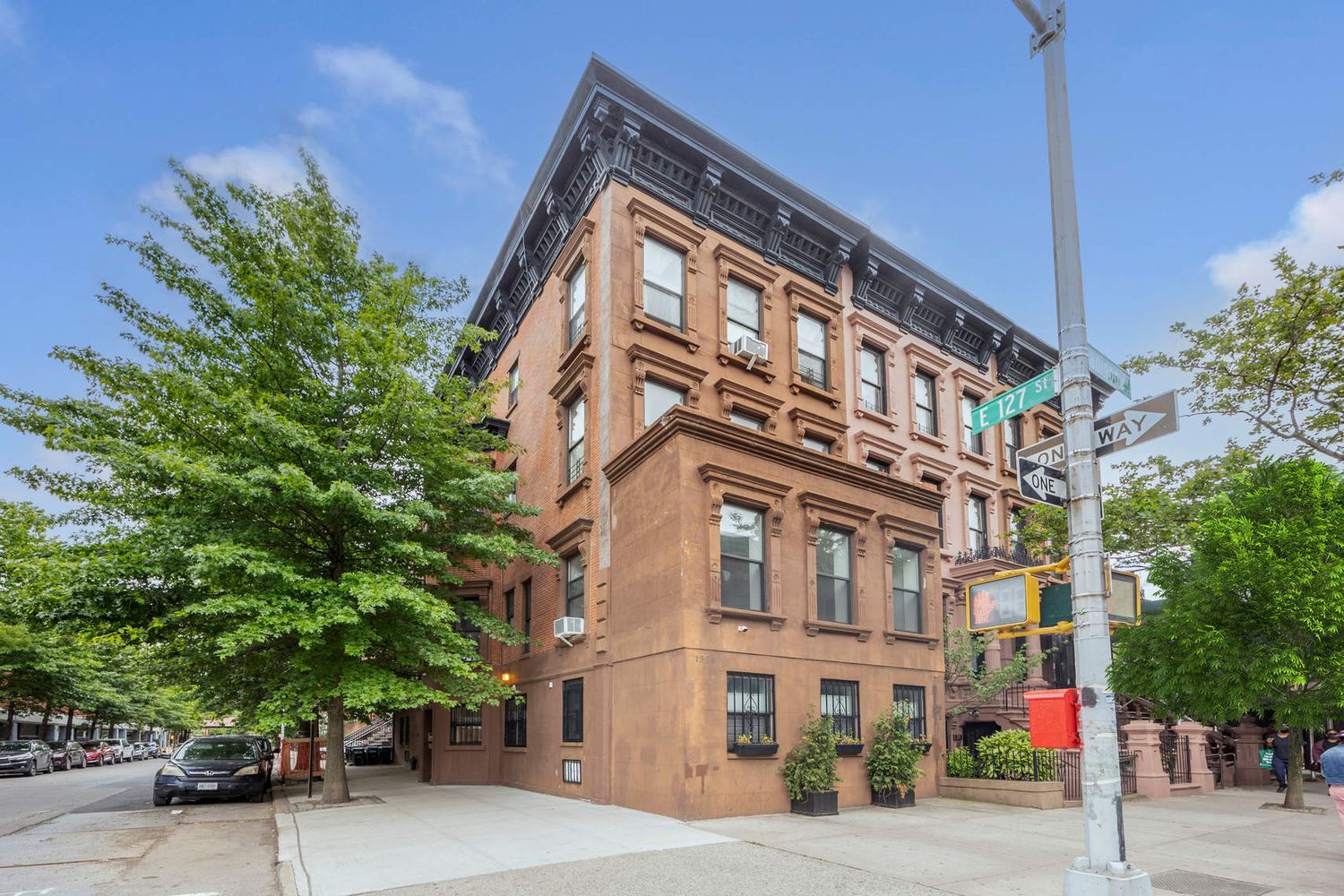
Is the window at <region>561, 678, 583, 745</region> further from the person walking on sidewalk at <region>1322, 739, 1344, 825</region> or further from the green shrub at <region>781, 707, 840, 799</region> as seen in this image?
the person walking on sidewalk at <region>1322, 739, 1344, 825</region>

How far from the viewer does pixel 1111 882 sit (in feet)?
19.1

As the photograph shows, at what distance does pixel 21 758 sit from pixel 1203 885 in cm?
4062

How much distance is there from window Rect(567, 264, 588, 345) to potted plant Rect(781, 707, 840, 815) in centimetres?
1038

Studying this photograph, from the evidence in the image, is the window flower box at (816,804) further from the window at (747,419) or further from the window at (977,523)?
the window at (977,523)

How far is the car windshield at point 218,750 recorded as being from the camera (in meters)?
19.5

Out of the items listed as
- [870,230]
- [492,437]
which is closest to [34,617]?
A: [492,437]

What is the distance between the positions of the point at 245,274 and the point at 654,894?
50.8 ft

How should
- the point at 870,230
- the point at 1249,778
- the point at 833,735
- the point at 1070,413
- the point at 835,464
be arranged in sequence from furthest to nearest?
the point at 870,230 < the point at 1249,778 < the point at 835,464 < the point at 833,735 < the point at 1070,413

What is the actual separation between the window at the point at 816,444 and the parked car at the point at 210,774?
15.1 meters

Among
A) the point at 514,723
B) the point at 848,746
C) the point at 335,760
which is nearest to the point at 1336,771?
the point at 848,746

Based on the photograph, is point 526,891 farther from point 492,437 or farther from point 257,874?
point 492,437

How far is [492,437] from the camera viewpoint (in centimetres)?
2033

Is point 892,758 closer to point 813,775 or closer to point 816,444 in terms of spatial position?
point 813,775

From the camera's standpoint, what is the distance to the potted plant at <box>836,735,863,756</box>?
15805 mm
